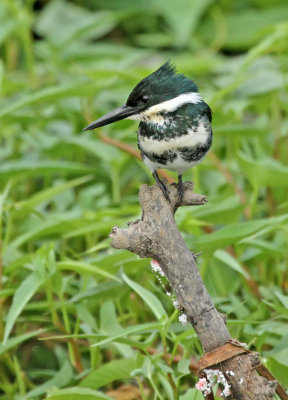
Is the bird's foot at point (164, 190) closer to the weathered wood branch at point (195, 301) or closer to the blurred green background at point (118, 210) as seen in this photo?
the weathered wood branch at point (195, 301)

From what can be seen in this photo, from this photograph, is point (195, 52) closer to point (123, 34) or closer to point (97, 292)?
point (123, 34)

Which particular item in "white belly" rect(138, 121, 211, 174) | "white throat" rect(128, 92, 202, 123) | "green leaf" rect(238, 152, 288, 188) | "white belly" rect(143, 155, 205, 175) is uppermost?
"green leaf" rect(238, 152, 288, 188)

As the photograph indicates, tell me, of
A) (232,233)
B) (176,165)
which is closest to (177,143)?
(176,165)

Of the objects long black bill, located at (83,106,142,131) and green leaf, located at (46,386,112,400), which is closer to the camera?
long black bill, located at (83,106,142,131)

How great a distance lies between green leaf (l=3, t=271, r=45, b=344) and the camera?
5.47 feet

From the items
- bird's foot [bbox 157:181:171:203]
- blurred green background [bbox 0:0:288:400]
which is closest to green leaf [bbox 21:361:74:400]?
blurred green background [bbox 0:0:288:400]

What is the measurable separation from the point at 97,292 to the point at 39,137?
116 cm

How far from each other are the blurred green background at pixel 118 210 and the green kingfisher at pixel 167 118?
0.34 meters

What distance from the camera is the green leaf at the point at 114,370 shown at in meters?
1.63

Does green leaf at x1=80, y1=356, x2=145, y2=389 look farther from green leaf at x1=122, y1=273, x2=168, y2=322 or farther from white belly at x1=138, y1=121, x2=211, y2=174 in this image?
white belly at x1=138, y1=121, x2=211, y2=174

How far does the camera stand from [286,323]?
1.94 metres

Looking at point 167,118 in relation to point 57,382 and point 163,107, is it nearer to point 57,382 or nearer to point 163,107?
point 163,107

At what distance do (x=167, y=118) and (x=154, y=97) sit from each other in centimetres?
5

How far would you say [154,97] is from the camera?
1387 millimetres
